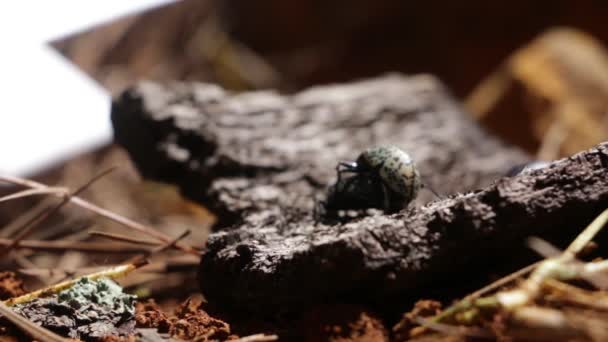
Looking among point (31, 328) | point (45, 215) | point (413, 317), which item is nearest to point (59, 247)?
point (45, 215)

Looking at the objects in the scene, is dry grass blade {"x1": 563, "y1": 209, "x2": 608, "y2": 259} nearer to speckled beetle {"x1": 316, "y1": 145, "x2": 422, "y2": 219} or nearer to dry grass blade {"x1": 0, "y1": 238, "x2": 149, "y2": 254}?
speckled beetle {"x1": 316, "y1": 145, "x2": 422, "y2": 219}

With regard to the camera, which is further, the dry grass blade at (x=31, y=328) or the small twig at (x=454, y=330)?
the dry grass blade at (x=31, y=328)

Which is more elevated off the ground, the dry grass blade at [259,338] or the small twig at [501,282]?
the small twig at [501,282]

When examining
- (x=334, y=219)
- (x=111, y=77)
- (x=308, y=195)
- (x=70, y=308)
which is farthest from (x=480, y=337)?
(x=111, y=77)

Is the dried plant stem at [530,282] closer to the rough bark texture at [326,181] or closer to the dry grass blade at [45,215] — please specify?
the rough bark texture at [326,181]

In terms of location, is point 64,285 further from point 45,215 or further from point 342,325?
point 342,325

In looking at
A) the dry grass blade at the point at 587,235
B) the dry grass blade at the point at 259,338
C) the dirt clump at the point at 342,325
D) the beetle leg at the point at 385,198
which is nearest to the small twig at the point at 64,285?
the dry grass blade at the point at 259,338
